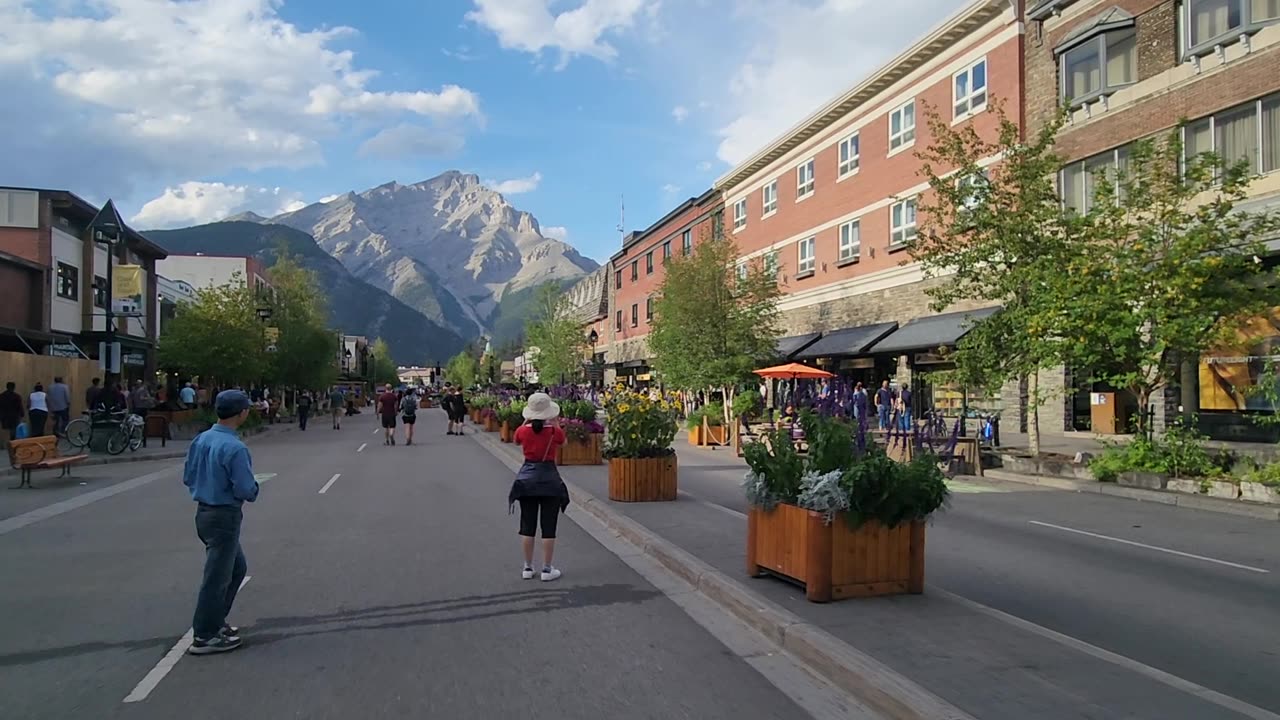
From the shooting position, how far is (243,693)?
4.93 meters

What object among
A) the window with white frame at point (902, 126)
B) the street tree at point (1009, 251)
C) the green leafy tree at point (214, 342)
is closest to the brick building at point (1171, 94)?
the street tree at point (1009, 251)

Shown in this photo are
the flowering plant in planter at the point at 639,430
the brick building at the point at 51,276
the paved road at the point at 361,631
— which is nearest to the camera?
the paved road at the point at 361,631

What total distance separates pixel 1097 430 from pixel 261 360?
99.2ft

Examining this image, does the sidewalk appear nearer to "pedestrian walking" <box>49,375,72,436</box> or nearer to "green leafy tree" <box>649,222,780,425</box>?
"pedestrian walking" <box>49,375,72,436</box>

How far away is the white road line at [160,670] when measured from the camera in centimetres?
492

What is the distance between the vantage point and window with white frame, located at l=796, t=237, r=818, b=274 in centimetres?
3612

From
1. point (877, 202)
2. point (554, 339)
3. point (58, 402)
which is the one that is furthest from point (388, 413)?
point (554, 339)

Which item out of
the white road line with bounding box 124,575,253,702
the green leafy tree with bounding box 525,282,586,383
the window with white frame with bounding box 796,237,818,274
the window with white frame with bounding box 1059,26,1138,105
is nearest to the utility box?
the window with white frame with bounding box 1059,26,1138,105

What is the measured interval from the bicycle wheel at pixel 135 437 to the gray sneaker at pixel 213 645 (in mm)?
19399

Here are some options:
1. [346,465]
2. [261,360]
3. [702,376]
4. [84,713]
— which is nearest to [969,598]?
[84,713]

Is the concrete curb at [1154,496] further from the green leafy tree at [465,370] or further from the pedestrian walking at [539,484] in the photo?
the green leafy tree at [465,370]

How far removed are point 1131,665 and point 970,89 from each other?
998 inches

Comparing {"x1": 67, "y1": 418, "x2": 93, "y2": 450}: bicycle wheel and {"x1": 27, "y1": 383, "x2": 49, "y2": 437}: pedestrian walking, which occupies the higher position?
{"x1": 27, "y1": 383, "x2": 49, "y2": 437}: pedestrian walking

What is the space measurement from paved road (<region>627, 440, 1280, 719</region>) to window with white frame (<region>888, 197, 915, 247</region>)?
17.6m
